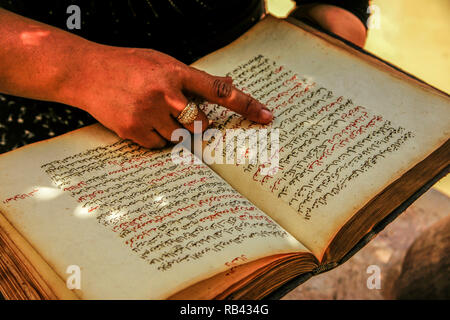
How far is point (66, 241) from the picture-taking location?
988 mm

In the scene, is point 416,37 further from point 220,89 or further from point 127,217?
point 127,217

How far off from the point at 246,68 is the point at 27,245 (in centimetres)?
99

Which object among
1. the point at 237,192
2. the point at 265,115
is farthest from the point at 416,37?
the point at 237,192

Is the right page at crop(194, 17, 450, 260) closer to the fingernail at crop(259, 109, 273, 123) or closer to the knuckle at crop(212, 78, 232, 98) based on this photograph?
the fingernail at crop(259, 109, 273, 123)

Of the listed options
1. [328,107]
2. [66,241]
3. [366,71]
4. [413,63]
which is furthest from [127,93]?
[413,63]

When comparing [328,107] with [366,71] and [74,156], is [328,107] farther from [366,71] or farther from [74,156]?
[74,156]

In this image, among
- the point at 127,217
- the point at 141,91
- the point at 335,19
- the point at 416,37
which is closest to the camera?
the point at 127,217

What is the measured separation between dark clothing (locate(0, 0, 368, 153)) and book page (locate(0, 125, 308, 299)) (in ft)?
1.22

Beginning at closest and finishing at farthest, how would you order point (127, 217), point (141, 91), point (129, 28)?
point (127, 217) < point (141, 91) < point (129, 28)

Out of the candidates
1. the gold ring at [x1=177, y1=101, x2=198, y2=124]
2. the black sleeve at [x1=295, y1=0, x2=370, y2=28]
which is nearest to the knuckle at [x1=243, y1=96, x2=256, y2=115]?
the gold ring at [x1=177, y1=101, x2=198, y2=124]

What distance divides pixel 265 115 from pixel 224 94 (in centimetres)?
16

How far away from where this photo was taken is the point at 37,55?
1.23 m

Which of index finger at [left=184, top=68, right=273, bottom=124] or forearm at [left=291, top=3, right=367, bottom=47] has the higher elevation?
forearm at [left=291, top=3, right=367, bottom=47]

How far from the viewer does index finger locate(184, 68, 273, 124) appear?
1241mm
